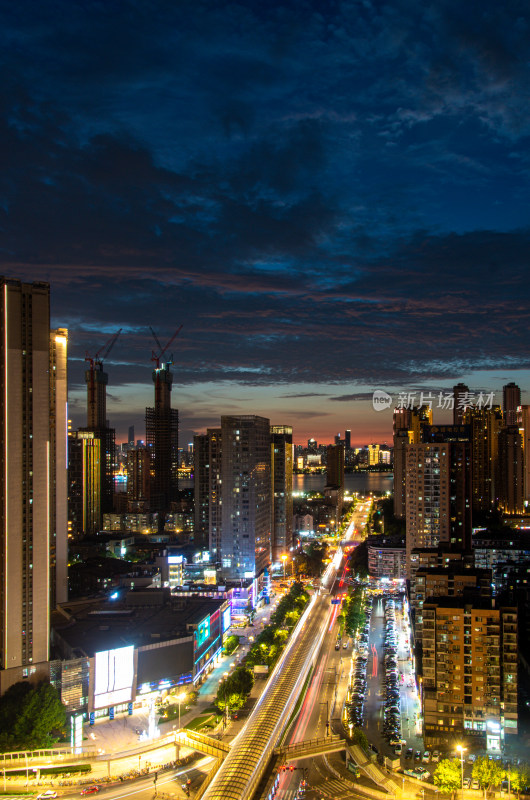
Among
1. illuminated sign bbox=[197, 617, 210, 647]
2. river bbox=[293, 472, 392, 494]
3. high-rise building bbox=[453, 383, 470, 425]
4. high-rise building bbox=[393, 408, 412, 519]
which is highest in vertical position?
high-rise building bbox=[453, 383, 470, 425]

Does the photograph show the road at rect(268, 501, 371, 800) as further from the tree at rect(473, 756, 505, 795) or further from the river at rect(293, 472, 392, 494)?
the river at rect(293, 472, 392, 494)

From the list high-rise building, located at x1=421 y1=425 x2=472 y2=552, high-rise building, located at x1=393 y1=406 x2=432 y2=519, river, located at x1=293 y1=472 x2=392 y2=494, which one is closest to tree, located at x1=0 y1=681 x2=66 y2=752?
high-rise building, located at x1=421 y1=425 x2=472 y2=552

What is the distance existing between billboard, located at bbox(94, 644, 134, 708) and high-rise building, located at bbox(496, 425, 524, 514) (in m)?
30.5

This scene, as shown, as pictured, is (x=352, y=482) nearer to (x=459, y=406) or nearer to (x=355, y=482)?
(x=355, y=482)

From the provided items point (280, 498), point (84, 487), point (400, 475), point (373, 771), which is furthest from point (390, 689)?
point (84, 487)

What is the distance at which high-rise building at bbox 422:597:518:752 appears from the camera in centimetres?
1384

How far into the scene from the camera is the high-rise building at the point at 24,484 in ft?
51.7

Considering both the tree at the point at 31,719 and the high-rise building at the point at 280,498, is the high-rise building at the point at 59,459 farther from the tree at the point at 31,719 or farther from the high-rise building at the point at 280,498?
the high-rise building at the point at 280,498

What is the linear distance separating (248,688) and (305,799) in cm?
426

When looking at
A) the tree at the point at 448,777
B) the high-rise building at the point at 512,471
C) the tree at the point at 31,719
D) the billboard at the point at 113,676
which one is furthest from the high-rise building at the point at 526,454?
the tree at the point at 31,719

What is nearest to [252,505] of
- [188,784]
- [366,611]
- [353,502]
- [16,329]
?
[366,611]

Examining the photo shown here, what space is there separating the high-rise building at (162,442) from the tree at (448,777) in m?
40.5

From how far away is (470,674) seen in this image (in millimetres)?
14117

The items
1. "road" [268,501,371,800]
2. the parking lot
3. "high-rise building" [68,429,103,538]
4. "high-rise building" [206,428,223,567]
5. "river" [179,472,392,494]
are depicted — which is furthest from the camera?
"river" [179,472,392,494]
